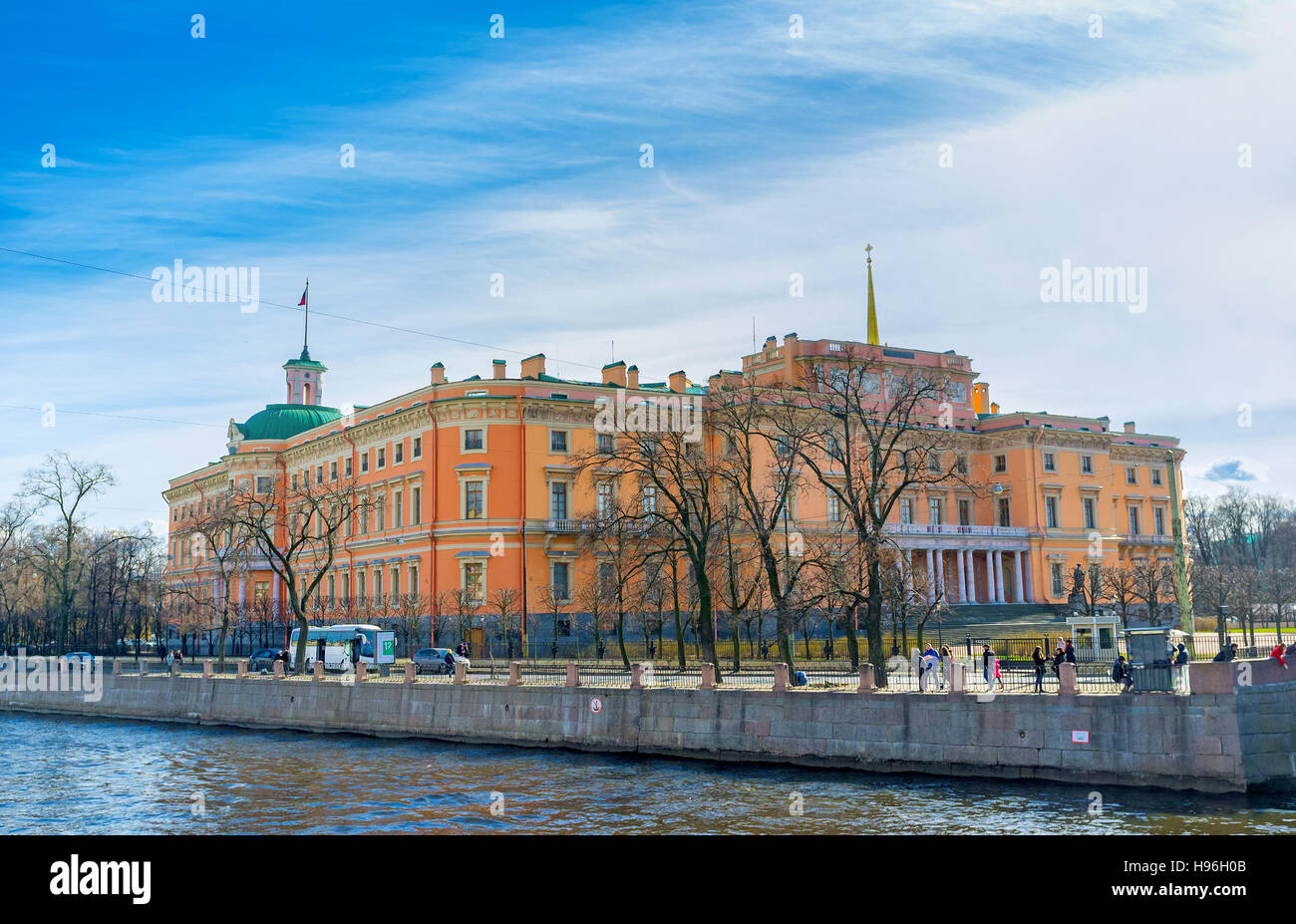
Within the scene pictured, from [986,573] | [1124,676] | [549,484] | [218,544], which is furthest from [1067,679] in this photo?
[218,544]

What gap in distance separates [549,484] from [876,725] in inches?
1519

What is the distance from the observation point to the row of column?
244 feet

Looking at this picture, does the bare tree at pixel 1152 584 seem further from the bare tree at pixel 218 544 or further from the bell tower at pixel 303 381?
the bell tower at pixel 303 381

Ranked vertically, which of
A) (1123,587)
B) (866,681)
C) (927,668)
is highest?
(1123,587)

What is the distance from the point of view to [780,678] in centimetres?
2944

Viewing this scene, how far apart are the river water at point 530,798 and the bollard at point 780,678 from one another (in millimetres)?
1941

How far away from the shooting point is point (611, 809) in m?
23.1

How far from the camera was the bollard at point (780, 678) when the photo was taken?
95.8 feet

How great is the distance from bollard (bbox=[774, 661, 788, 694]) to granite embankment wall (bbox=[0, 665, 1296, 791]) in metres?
0.20

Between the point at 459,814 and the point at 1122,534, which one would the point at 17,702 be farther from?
the point at 1122,534

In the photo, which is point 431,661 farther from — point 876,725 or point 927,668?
point 876,725
